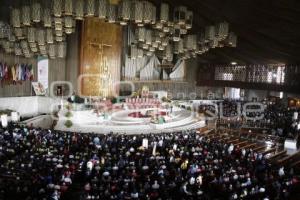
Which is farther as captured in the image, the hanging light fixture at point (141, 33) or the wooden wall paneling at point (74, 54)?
the wooden wall paneling at point (74, 54)

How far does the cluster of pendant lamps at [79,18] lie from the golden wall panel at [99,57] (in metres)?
2.28

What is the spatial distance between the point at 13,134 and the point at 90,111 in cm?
765

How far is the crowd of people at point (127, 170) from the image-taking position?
369 inches

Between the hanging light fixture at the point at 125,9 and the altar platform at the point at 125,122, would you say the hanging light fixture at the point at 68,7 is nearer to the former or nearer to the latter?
the hanging light fixture at the point at 125,9

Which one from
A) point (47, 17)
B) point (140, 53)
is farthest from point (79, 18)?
point (140, 53)

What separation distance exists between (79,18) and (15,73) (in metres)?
7.43

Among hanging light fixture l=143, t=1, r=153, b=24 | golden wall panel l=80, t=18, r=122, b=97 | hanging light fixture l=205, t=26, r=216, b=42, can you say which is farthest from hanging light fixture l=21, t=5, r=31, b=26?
hanging light fixture l=205, t=26, r=216, b=42

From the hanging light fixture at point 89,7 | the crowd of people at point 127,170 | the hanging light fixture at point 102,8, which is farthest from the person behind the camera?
the hanging light fixture at point 102,8

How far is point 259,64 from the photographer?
99.1ft

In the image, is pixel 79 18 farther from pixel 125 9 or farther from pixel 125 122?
pixel 125 122

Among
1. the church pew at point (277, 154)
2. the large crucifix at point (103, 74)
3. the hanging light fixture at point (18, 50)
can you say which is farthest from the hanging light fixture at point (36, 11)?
the church pew at point (277, 154)

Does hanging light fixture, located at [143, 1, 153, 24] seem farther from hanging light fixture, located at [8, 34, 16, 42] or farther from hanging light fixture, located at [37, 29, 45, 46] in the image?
hanging light fixture, located at [8, 34, 16, 42]

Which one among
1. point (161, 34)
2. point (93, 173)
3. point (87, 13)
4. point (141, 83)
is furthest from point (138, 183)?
point (141, 83)

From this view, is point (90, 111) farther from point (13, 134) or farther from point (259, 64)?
point (259, 64)
